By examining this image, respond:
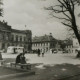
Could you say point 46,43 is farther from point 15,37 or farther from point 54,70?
point 54,70

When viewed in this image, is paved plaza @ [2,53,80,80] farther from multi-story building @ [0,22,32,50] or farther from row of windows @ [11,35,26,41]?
row of windows @ [11,35,26,41]

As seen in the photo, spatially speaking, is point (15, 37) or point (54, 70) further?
point (15, 37)

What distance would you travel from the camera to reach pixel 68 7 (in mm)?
14539

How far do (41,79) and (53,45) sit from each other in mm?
49364

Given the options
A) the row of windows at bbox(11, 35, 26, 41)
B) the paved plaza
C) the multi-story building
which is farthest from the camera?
the row of windows at bbox(11, 35, 26, 41)

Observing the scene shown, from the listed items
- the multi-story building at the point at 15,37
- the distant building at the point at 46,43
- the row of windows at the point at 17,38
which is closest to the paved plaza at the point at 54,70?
the multi-story building at the point at 15,37

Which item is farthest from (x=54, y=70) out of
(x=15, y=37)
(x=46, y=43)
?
(x=46, y=43)

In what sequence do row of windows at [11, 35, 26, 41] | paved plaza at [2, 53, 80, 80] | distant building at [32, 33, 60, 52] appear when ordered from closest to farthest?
paved plaza at [2, 53, 80, 80]
row of windows at [11, 35, 26, 41]
distant building at [32, 33, 60, 52]

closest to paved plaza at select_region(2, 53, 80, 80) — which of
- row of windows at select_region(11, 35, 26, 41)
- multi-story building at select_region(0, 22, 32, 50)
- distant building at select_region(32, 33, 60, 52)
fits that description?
multi-story building at select_region(0, 22, 32, 50)

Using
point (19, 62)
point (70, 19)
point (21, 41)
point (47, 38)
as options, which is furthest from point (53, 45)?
point (19, 62)

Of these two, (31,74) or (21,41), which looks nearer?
(31,74)

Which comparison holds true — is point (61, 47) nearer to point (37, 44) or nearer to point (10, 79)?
point (37, 44)

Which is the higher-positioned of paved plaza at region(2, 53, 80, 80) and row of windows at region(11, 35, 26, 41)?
row of windows at region(11, 35, 26, 41)

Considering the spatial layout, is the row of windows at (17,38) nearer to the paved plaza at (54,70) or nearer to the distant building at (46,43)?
the distant building at (46,43)
